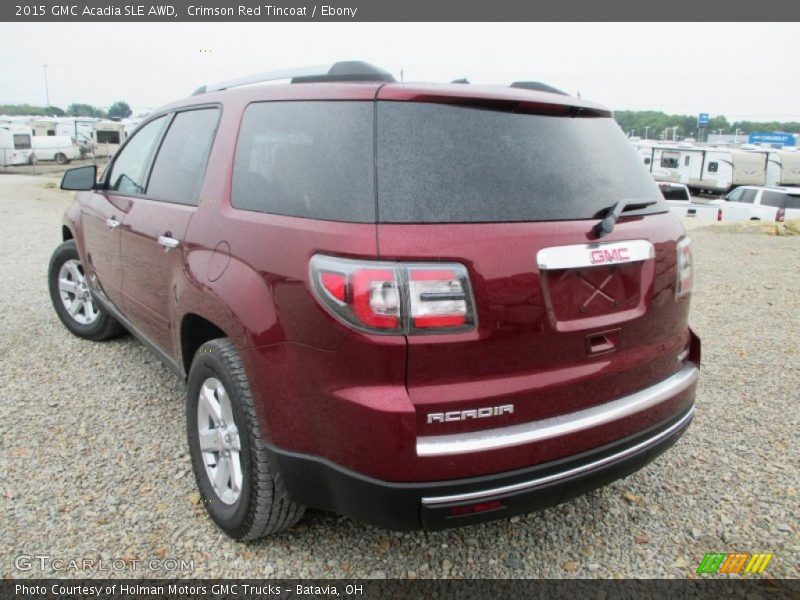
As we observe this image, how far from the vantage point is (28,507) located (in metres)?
2.69

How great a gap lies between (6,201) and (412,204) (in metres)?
19.3

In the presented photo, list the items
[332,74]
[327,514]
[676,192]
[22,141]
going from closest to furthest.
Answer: [332,74] → [327,514] → [676,192] → [22,141]

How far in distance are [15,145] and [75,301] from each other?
3810 cm

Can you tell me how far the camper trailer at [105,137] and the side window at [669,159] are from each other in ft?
112

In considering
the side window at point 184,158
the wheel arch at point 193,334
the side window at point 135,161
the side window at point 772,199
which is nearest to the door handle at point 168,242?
the side window at point 184,158

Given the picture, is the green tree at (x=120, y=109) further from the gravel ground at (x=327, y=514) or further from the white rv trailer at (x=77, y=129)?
the gravel ground at (x=327, y=514)

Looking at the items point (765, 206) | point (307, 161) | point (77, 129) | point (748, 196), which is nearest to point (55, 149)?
point (77, 129)

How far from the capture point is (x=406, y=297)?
1823 mm

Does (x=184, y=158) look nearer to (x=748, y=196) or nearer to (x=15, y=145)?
(x=748, y=196)

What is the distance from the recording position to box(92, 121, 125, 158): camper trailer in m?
40.6

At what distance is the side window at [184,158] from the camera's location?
286cm

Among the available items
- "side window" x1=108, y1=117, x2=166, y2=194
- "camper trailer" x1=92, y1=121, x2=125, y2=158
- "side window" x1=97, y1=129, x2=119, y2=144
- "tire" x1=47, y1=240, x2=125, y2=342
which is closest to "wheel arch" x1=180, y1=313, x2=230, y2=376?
"side window" x1=108, y1=117, x2=166, y2=194

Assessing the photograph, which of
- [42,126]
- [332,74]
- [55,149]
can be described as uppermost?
[42,126]

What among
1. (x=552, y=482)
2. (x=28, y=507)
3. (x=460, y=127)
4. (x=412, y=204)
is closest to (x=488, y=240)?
(x=412, y=204)
